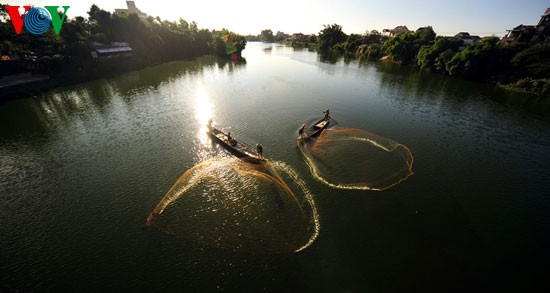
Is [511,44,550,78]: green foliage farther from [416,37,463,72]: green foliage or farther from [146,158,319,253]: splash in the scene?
[146,158,319,253]: splash

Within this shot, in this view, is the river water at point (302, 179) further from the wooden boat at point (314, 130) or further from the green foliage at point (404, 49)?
the green foliage at point (404, 49)

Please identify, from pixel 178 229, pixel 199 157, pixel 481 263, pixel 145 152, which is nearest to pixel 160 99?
pixel 145 152

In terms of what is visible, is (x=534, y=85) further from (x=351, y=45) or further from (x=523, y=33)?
(x=351, y=45)

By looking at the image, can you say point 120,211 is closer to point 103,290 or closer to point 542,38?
point 103,290

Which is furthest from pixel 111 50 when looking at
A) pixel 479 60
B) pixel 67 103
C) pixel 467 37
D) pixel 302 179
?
pixel 467 37

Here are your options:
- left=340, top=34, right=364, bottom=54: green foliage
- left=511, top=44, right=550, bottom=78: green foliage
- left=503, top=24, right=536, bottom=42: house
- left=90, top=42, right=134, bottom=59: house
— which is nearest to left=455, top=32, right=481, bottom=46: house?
left=503, top=24, right=536, bottom=42: house
